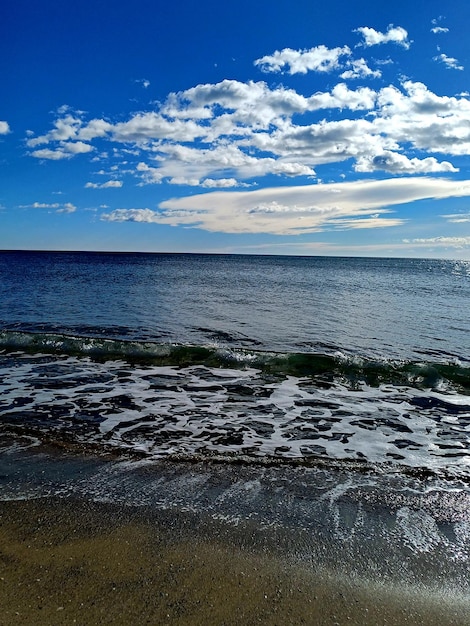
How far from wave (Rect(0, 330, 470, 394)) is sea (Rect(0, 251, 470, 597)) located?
0.25 feet

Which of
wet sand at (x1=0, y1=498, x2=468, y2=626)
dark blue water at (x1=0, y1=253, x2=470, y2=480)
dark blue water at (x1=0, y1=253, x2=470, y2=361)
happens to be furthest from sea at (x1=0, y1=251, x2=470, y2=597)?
wet sand at (x1=0, y1=498, x2=468, y2=626)

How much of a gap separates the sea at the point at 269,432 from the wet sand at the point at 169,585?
0.40 meters

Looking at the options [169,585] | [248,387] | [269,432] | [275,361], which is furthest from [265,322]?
[169,585]

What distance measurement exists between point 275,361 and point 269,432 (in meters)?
6.36

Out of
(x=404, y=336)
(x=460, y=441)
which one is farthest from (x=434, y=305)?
(x=460, y=441)

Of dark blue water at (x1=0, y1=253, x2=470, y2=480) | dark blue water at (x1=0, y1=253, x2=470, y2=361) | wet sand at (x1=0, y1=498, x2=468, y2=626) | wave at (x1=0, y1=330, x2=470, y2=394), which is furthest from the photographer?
dark blue water at (x1=0, y1=253, x2=470, y2=361)

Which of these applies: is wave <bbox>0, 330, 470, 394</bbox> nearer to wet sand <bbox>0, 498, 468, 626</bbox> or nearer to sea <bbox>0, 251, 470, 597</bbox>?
sea <bbox>0, 251, 470, 597</bbox>

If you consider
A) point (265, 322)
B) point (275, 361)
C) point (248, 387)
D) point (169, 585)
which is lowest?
point (248, 387)

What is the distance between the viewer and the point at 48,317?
80.5 ft

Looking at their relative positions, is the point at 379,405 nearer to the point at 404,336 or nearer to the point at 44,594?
the point at 44,594

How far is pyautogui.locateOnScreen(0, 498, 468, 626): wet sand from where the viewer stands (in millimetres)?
3529

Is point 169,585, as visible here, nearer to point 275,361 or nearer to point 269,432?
point 269,432

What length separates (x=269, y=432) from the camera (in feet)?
28.3

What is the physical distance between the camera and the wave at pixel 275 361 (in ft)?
43.7
